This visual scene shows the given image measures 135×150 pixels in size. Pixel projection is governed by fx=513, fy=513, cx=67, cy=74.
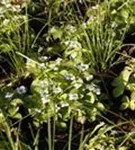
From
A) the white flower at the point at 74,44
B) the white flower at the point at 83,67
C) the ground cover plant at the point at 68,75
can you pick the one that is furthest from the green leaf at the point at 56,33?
the white flower at the point at 83,67

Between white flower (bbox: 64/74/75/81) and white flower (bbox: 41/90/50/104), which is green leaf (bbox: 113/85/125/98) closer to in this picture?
white flower (bbox: 64/74/75/81)

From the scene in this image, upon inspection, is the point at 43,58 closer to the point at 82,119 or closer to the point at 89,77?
the point at 89,77

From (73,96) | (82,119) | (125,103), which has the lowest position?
(125,103)

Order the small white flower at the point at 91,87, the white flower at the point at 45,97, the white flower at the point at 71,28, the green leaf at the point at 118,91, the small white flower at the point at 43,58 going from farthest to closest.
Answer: the white flower at the point at 71,28
the small white flower at the point at 43,58
the green leaf at the point at 118,91
the small white flower at the point at 91,87
the white flower at the point at 45,97

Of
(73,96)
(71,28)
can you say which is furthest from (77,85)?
(71,28)

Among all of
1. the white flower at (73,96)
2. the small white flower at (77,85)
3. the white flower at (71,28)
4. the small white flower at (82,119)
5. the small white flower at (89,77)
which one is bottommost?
the small white flower at (82,119)

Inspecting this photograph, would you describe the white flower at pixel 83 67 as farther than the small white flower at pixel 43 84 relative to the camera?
Yes

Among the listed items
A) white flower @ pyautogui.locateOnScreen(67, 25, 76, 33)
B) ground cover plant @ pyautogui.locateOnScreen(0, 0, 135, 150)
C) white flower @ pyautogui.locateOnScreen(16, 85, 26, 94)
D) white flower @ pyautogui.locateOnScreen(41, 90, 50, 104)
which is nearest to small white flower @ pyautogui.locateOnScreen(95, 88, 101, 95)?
ground cover plant @ pyautogui.locateOnScreen(0, 0, 135, 150)

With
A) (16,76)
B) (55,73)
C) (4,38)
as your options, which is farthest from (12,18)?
(55,73)

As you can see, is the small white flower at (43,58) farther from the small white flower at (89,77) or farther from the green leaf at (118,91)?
the green leaf at (118,91)
